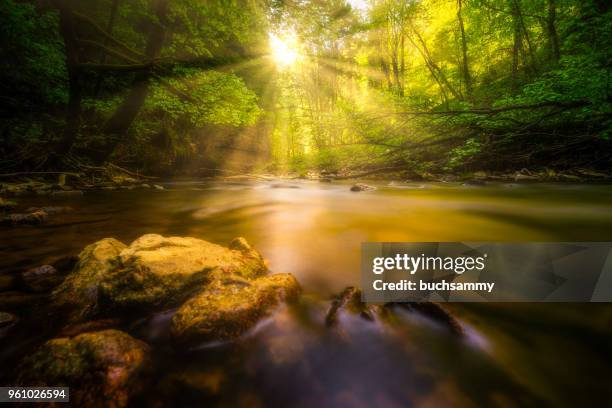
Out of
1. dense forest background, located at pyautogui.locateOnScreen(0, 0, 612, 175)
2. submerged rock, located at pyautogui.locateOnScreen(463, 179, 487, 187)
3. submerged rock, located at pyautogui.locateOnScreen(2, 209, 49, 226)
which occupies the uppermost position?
dense forest background, located at pyautogui.locateOnScreen(0, 0, 612, 175)

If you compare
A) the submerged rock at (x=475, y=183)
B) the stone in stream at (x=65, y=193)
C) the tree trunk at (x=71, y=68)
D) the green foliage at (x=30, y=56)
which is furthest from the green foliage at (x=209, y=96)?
the submerged rock at (x=475, y=183)

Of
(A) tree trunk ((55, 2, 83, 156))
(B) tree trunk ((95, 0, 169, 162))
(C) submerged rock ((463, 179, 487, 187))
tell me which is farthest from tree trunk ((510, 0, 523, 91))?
(A) tree trunk ((55, 2, 83, 156))

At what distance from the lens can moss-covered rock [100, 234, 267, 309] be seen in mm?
1679

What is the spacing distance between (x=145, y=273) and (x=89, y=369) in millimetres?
630

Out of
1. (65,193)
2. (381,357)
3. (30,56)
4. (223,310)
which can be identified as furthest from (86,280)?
(30,56)

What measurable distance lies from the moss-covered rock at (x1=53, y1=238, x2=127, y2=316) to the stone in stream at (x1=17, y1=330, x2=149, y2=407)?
51 cm

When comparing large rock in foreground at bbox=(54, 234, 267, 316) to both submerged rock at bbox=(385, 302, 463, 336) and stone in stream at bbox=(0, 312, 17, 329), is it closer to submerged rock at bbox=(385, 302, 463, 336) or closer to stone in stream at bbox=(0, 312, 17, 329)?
stone in stream at bbox=(0, 312, 17, 329)

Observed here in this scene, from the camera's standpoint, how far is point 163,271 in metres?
1.80

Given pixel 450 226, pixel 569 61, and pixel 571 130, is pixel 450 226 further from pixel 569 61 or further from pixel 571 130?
pixel 571 130

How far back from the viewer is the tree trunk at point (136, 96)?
8.87 m

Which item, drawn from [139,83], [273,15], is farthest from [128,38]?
[273,15]

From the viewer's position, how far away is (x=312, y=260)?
9.10ft

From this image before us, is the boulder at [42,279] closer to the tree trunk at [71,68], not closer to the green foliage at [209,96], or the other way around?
the green foliage at [209,96]

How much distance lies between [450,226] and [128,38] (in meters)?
15.0
